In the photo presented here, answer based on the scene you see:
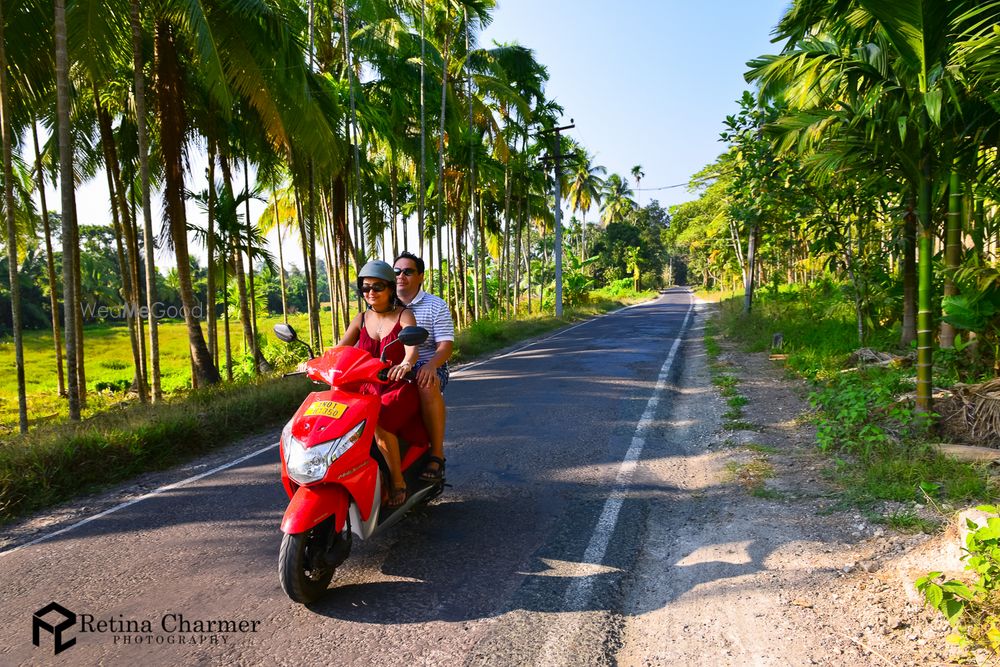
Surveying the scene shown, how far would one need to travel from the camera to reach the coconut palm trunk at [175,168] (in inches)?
376

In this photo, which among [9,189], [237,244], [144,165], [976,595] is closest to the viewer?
[976,595]

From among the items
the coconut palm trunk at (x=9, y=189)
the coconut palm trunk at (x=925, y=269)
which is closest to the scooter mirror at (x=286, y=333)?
the coconut palm trunk at (x=925, y=269)

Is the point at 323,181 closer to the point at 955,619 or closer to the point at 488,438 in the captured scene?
the point at 488,438

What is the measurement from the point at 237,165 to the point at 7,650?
1399cm

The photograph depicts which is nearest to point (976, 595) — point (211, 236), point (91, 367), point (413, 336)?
point (413, 336)

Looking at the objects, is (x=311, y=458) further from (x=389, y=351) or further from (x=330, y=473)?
(x=389, y=351)

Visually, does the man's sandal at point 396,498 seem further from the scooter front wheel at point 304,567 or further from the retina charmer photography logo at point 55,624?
the retina charmer photography logo at point 55,624

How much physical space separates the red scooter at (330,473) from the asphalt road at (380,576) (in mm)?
263

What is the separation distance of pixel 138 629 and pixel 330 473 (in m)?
1.17

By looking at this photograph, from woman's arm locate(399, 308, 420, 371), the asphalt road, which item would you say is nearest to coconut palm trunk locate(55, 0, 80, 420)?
the asphalt road

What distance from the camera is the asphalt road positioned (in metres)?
2.63

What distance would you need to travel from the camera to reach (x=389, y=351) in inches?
140

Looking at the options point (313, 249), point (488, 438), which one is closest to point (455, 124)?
point (313, 249)

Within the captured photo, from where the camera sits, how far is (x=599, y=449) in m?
5.53
